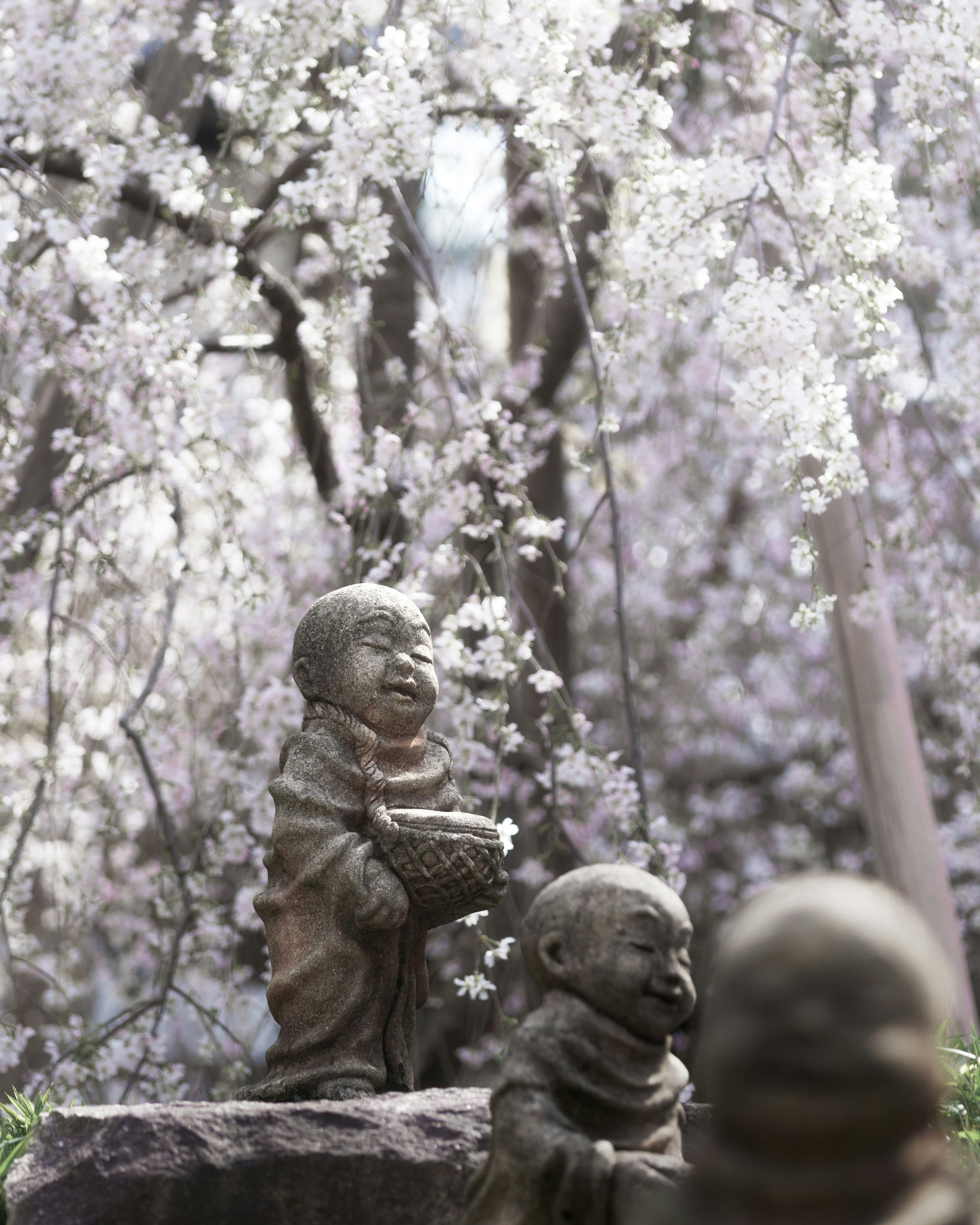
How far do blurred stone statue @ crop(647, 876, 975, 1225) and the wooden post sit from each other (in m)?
4.37

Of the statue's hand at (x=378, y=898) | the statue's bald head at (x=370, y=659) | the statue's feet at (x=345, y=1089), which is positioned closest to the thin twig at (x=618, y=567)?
the statue's bald head at (x=370, y=659)

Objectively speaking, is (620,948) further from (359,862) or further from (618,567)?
(618,567)

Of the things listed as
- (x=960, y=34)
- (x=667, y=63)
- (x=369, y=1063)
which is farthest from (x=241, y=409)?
(x=369, y=1063)

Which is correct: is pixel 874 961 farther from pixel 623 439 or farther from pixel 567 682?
pixel 623 439

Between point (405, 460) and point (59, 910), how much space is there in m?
3.57

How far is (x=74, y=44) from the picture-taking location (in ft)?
16.4

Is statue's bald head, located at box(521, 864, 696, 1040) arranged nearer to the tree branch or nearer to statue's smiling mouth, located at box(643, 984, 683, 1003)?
statue's smiling mouth, located at box(643, 984, 683, 1003)

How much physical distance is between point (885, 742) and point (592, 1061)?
4.21 meters

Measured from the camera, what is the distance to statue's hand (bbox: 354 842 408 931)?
10.5ft

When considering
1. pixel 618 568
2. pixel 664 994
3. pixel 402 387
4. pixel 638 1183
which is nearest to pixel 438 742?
pixel 618 568

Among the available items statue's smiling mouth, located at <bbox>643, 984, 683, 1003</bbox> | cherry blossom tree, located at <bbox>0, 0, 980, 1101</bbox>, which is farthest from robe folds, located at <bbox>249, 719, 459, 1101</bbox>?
statue's smiling mouth, located at <bbox>643, 984, 683, 1003</bbox>

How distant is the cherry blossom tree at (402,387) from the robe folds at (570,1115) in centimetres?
149

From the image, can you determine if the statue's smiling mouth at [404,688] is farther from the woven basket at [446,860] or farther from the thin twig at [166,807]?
the thin twig at [166,807]

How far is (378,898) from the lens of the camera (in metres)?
3.19
